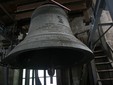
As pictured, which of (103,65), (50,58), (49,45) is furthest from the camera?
(103,65)

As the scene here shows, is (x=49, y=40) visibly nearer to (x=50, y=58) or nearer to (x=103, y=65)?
(x=50, y=58)

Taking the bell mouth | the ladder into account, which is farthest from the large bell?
the ladder

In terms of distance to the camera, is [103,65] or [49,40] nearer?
[49,40]

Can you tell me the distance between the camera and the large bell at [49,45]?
1196mm

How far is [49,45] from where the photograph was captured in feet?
3.80

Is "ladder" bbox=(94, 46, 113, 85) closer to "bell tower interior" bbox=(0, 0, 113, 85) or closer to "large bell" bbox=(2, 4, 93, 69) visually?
"bell tower interior" bbox=(0, 0, 113, 85)

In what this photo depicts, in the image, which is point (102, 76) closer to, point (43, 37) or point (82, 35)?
point (82, 35)

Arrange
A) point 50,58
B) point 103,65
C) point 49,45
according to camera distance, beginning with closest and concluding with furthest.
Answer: point 49,45 → point 50,58 → point 103,65

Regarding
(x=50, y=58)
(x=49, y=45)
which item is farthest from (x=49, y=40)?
(x=50, y=58)

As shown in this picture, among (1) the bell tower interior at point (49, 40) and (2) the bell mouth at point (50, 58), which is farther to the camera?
(2) the bell mouth at point (50, 58)

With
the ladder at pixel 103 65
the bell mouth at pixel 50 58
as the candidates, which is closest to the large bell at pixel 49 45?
the bell mouth at pixel 50 58

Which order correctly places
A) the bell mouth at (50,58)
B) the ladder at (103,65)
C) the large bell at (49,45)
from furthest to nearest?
the ladder at (103,65) < the bell mouth at (50,58) < the large bell at (49,45)

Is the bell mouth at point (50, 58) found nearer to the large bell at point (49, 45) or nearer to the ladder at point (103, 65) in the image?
the large bell at point (49, 45)

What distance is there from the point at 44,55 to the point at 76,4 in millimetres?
1014
